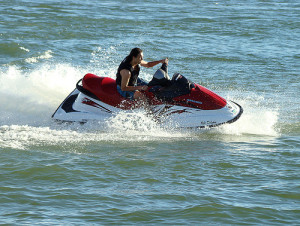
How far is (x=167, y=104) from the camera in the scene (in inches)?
334

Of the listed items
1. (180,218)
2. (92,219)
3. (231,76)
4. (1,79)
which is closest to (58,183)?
(92,219)

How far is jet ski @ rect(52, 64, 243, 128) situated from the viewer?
→ 8.41 metres

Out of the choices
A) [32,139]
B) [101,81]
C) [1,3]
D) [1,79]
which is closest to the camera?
[32,139]

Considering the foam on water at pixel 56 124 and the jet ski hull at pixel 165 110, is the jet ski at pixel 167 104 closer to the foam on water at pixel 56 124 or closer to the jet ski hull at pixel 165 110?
the jet ski hull at pixel 165 110

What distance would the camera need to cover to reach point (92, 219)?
5.43 meters

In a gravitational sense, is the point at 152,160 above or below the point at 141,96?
below

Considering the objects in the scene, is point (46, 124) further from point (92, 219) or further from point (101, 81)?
point (92, 219)

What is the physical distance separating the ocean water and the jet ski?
0.53ft

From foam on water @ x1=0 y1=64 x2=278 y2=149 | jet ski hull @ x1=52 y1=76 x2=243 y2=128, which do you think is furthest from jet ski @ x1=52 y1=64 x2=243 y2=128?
foam on water @ x1=0 y1=64 x2=278 y2=149

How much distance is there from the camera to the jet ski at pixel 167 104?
8.41 meters

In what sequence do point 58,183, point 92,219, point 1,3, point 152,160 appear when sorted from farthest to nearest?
point 1,3, point 152,160, point 58,183, point 92,219

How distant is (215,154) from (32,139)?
8.82ft

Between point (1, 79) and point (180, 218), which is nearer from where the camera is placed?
point (180, 218)

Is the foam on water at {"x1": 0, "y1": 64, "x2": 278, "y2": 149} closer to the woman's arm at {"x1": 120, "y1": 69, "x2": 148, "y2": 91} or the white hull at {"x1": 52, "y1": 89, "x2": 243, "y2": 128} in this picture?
the white hull at {"x1": 52, "y1": 89, "x2": 243, "y2": 128}
